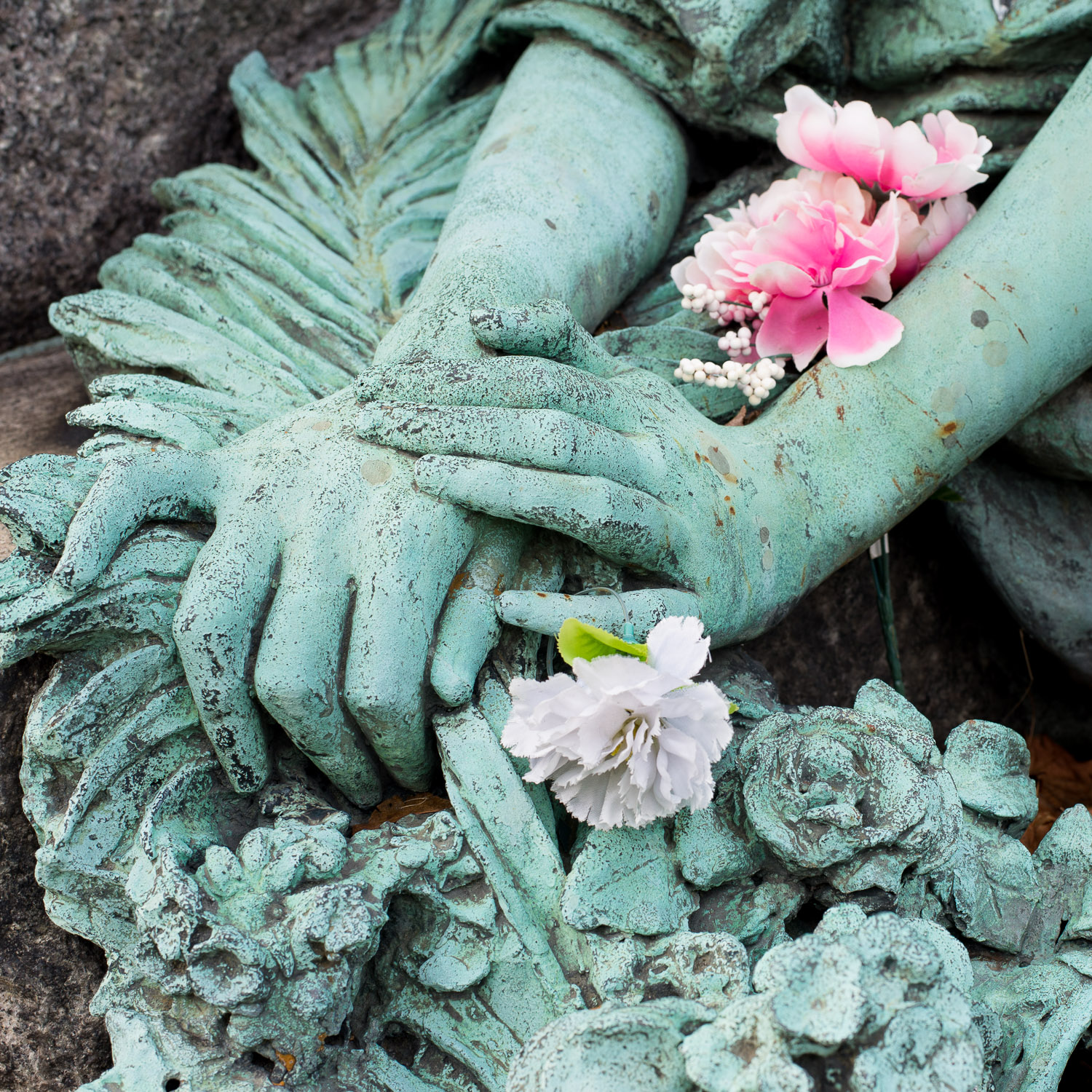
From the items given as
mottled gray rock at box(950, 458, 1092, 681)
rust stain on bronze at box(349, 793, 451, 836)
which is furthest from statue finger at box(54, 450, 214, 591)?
mottled gray rock at box(950, 458, 1092, 681)

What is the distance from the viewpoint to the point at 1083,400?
4.95 feet

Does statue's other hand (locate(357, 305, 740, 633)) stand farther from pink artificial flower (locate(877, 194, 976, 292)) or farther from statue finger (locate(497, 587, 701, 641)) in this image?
pink artificial flower (locate(877, 194, 976, 292))

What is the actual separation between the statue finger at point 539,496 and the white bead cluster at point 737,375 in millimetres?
324

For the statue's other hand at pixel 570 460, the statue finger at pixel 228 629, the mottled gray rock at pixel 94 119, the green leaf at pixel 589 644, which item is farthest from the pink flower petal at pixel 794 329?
the mottled gray rock at pixel 94 119

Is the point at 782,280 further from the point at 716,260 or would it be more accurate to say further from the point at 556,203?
the point at 556,203

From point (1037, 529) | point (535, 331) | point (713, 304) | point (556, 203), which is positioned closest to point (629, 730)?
point (535, 331)

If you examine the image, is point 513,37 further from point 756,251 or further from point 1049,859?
point 1049,859

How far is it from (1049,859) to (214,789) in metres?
0.92

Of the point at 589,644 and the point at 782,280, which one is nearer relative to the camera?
the point at 589,644

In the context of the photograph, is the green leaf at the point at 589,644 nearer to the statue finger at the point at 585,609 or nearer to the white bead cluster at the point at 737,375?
the statue finger at the point at 585,609

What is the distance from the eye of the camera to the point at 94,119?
181cm

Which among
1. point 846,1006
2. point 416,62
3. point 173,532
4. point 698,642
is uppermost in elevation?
point 416,62

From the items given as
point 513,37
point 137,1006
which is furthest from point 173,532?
point 513,37

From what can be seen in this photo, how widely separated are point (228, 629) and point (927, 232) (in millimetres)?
1022
